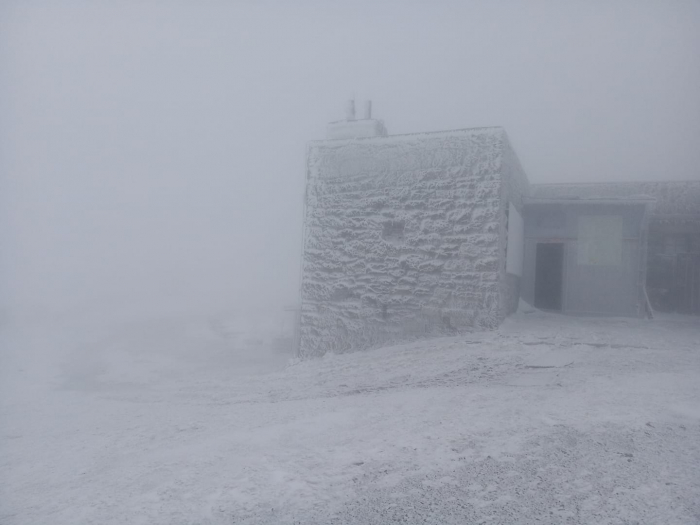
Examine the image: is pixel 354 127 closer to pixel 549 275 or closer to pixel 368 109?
pixel 368 109

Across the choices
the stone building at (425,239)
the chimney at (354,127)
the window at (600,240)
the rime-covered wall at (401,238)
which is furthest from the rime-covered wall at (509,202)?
the chimney at (354,127)

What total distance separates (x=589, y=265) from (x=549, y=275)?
104cm

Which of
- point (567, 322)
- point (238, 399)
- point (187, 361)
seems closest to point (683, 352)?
point (567, 322)

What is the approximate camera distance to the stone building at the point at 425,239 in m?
10.2

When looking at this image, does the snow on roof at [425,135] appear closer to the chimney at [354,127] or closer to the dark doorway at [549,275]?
the chimney at [354,127]

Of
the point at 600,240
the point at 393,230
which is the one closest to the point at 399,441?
the point at 393,230

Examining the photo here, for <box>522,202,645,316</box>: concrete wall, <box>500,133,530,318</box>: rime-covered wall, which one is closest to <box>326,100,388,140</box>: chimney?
<box>500,133,530,318</box>: rime-covered wall

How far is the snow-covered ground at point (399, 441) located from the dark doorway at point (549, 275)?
339 centimetres

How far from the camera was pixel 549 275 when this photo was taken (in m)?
13.9

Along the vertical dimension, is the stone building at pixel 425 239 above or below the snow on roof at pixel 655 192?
below

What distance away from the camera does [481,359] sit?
27.1ft

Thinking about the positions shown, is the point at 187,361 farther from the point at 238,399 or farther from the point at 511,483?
the point at 511,483

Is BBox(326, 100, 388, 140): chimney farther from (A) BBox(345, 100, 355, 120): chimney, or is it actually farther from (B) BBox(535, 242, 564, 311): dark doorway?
(B) BBox(535, 242, 564, 311): dark doorway

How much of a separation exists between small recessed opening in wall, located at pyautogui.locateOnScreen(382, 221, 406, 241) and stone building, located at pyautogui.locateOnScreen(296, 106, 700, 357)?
2 cm
